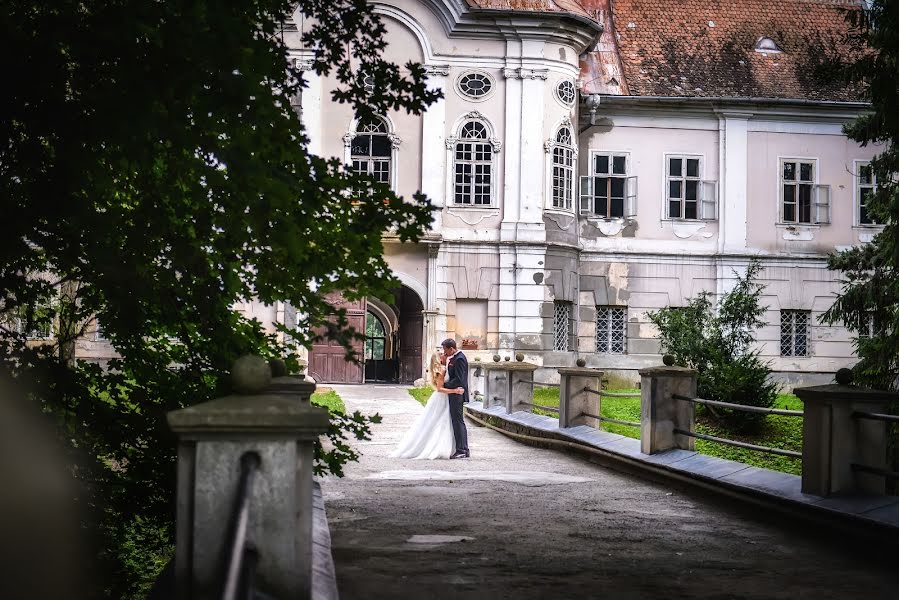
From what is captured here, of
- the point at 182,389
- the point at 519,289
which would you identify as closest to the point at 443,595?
the point at 182,389

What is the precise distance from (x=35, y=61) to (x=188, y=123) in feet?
3.16

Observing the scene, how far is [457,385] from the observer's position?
56.2 ft

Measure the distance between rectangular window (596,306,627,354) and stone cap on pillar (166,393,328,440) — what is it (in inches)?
1142

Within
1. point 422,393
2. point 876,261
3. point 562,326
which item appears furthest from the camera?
point 562,326

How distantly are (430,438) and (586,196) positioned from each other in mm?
17910

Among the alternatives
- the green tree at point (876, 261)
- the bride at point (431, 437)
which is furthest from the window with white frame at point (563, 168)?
the bride at point (431, 437)

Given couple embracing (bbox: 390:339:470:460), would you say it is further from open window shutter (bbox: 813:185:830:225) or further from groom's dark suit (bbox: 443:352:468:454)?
open window shutter (bbox: 813:185:830:225)

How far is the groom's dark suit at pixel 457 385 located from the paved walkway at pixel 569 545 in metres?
2.83

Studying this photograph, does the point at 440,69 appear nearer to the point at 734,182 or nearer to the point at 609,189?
the point at 609,189

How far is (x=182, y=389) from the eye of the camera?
8047mm

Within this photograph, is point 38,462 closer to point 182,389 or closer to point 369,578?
point 182,389

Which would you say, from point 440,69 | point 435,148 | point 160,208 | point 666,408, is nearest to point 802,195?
point 435,148

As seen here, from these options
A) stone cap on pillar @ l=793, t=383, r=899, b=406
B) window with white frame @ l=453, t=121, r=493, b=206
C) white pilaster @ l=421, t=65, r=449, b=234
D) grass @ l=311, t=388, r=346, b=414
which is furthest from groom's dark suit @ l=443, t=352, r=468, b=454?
window with white frame @ l=453, t=121, r=493, b=206

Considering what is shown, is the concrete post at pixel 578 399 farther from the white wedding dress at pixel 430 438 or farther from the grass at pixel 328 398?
the grass at pixel 328 398
